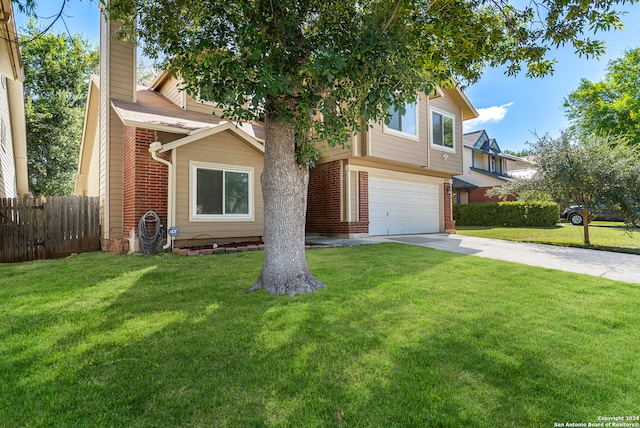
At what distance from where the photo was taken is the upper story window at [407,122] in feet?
37.1

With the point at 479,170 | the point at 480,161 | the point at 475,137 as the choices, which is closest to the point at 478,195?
the point at 479,170

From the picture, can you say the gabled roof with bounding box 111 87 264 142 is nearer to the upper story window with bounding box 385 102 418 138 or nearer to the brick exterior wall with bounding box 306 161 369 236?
the brick exterior wall with bounding box 306 161 369 236

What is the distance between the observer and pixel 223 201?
888 cm

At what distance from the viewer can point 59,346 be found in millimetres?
2748

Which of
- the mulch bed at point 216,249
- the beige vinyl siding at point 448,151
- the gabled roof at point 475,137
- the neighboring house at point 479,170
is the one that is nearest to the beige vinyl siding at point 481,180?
the neighboring house at point 479,170

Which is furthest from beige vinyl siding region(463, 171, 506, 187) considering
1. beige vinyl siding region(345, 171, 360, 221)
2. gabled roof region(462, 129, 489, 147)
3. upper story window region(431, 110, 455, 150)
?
beige vinyl siding region(345, 171, 360, 221)

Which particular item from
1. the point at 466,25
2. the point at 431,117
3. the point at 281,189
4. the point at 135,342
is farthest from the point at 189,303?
the point at 431,117

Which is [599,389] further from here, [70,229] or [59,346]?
[70,229]

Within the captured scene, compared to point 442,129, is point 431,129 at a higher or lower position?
lower

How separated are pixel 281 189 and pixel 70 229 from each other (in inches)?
292

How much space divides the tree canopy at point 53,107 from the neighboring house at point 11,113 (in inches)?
199

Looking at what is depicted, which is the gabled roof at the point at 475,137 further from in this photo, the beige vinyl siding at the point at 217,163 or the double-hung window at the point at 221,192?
the double-hung window at the point at 221,192

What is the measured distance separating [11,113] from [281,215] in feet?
45.0

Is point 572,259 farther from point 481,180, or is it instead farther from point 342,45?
point 481,180
